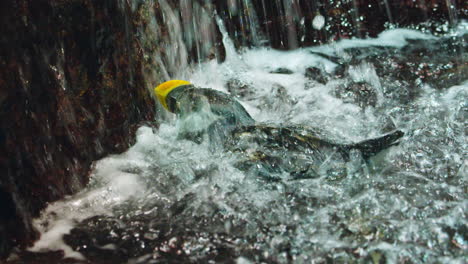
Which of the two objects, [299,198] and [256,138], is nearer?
A: [299,198]

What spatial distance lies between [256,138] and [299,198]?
684 millimetres

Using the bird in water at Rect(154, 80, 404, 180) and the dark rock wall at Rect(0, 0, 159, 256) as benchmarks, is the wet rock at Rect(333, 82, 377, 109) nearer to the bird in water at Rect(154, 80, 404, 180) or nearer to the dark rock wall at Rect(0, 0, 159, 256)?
the bird in water at Rect(154, 80, 404, 180)

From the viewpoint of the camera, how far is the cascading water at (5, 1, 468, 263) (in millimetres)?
2291

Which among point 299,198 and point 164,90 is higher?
point 164,90

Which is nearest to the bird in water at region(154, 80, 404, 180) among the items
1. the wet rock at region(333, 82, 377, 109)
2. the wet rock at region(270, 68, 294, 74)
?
the wet rock at region(333, 82, 377, 109)

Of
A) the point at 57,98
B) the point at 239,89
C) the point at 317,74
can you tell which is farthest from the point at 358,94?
the point at 57,98

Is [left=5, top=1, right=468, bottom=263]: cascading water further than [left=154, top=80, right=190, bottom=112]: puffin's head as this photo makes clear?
No

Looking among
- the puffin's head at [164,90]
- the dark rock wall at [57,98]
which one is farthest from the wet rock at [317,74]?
the dark rock wall at [57,98]

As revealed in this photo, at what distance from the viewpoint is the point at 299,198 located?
2672 mm

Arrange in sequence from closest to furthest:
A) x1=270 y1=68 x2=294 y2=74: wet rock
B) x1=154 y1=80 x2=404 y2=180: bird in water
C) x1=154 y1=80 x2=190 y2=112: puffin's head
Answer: x1=154 y1=80 x2=404 y2=180: bird in water < x1=154 y1=80 x2=190 y2=112: puffin's head < x1=270 y1=68 x2=294 y2=74: wet rock

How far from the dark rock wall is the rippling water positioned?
14cm

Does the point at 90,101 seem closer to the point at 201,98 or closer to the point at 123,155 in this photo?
the point at 123,155

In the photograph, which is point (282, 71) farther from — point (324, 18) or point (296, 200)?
point (296, 200)

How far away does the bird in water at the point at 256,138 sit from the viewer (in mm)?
2986
